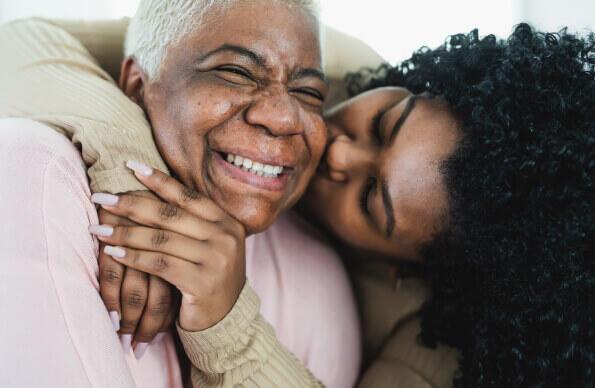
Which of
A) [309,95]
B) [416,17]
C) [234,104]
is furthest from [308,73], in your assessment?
[416,17]

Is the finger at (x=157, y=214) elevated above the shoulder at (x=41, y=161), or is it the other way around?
the shoulder at (x=41, y=161)

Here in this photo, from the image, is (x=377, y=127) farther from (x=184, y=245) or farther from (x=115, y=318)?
(x=115, y=318)

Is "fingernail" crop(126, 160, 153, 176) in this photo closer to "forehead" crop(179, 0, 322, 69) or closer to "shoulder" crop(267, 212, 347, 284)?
"forehead" crop(179, 0, 322, 69)

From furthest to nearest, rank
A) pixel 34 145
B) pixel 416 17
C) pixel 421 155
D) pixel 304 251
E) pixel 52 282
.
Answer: pixel 416 17 < pixel 304 251 < pixel 421 155 < pixel 34 145 < pixel 52 282

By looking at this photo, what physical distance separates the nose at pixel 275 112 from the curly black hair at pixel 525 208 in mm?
319

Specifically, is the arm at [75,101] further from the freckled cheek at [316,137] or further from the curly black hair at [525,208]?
the curly black hair at [525,208]

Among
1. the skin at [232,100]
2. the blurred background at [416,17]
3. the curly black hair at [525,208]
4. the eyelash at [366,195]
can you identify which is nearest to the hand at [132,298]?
the skin at [232,100]

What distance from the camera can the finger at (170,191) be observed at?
38.4 inches

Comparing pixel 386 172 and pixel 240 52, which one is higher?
pixel 240 52

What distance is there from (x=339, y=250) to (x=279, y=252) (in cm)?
24

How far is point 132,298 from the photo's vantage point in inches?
36.5

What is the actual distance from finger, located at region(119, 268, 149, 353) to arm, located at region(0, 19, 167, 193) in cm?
13

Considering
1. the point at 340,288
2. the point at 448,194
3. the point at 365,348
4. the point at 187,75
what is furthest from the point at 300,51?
the point at 365,348

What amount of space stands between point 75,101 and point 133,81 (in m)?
0.17
